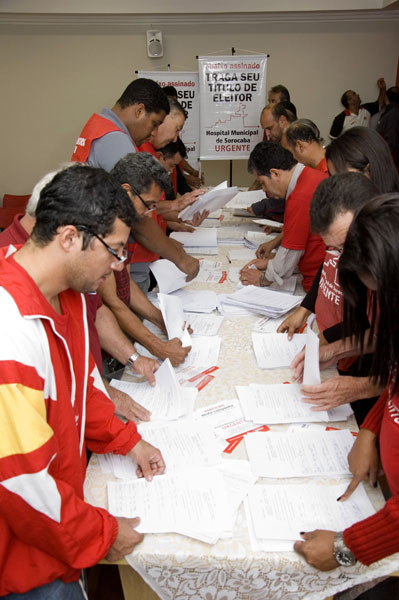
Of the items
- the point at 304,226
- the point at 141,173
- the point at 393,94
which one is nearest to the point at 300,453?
the point at 141,173

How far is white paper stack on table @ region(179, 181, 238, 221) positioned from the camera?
2824mm

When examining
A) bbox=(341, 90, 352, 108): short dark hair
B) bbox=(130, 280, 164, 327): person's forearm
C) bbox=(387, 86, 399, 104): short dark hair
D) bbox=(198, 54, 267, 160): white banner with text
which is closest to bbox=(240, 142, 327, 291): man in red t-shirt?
bbox=(130, 280, 164, 327): person's forearm

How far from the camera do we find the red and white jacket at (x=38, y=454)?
861 millimetres

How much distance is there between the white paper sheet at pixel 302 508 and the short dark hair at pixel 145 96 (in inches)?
76.8

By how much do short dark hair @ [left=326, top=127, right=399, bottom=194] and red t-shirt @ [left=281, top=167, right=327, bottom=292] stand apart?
0.50 meters

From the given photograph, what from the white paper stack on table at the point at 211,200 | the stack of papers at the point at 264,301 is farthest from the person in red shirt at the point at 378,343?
the white paper stack on table at the point at 211,200

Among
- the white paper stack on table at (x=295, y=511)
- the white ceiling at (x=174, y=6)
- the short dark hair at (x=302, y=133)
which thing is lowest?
the white paper stack on table at (x=295, y=511)

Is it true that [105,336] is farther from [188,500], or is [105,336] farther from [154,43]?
[154,43]

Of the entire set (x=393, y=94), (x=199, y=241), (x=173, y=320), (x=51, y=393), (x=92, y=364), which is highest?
(x=393, y=94)

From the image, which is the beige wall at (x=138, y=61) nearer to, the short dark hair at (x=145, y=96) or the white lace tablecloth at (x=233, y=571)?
the short dark hair at (x=145, y=96)

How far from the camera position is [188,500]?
1092 millimetres

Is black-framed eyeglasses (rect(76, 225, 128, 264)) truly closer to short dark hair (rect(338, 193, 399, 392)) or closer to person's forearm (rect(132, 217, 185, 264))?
short dark hair (rect(338, 193, 399, 392))

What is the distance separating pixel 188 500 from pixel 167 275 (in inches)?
55.6

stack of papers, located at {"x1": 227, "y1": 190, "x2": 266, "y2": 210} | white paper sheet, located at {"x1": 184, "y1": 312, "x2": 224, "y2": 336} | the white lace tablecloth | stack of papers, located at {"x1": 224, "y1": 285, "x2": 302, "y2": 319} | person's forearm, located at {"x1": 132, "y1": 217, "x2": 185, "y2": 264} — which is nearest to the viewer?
the white lace tablecloth
